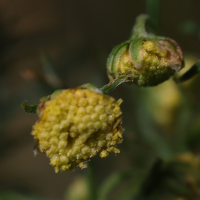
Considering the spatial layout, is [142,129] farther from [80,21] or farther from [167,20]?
[80,21]

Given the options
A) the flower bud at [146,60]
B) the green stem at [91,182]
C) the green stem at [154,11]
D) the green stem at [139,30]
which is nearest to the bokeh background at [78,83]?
the green stem at [91,182]

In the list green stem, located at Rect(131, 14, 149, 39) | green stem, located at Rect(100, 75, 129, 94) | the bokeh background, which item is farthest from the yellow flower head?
the bokeh background

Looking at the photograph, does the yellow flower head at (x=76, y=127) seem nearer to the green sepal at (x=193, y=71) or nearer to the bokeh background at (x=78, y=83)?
the green sepal at (x=193, y=71)

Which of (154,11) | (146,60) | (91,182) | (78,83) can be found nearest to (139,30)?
(146,60)

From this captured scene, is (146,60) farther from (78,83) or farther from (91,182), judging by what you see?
(78,83)

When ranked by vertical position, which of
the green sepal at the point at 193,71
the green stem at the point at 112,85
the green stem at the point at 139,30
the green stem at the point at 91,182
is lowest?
the green stem at the point at 91,182

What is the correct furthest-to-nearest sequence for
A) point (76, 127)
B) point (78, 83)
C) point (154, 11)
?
point (78, 83) → point (154, 11) → point (76, 127)
